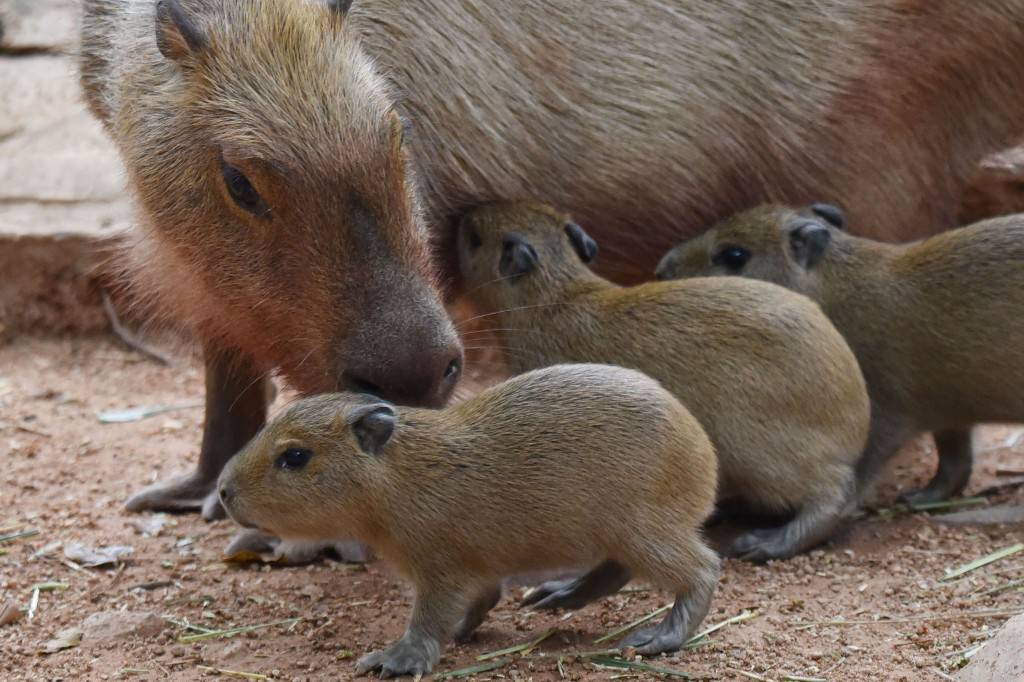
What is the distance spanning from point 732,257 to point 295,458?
1975mm

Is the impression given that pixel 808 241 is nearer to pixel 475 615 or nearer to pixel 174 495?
pixel 475 615

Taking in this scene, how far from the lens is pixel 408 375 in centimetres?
396

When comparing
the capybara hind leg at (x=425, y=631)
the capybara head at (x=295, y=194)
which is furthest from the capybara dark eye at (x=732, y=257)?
the capybara hind leg at (x=425, y=631)

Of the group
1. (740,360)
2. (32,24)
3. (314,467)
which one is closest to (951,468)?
(740,360)

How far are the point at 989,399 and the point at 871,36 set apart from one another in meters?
1.56

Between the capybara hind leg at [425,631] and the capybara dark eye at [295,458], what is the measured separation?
0.45 meters

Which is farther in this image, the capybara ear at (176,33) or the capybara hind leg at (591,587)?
the capybara ear at (176,33)

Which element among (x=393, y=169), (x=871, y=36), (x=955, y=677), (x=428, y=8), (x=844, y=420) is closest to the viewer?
(x=955, y=677)

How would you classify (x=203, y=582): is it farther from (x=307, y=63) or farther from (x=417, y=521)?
(x=307, y=63)

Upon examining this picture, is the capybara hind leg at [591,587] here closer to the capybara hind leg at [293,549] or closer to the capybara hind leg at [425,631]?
the capybara hind leg at [425,631]

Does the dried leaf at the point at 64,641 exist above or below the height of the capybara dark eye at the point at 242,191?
below

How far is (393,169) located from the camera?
4223 mm

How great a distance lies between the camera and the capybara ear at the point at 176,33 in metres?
4.32

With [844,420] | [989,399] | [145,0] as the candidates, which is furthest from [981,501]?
[145,0]
